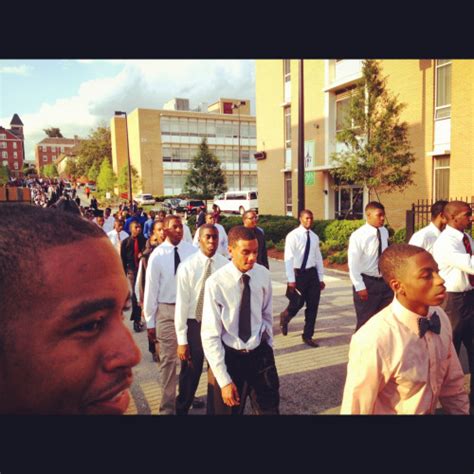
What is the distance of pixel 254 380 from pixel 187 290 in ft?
3.76

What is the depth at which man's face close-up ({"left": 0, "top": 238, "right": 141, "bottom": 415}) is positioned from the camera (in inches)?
29.1

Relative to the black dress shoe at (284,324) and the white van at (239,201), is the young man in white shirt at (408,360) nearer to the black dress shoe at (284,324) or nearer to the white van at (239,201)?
the black dress shoe at (284,324)

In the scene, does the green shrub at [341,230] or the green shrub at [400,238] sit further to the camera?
the green shrub at [341,230]

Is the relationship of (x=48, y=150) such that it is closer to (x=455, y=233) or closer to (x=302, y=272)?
(x=302, y=272)

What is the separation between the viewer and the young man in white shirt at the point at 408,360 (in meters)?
2.03

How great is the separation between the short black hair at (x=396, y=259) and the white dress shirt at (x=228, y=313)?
3.77 ft

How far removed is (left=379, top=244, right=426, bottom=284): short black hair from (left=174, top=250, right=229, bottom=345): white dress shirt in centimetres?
189

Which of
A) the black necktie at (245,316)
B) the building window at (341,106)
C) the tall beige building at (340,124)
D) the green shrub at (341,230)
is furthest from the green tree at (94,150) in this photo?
the black necktie at (245,316)

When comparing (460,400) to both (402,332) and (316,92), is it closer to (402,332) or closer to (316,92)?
(402,332)

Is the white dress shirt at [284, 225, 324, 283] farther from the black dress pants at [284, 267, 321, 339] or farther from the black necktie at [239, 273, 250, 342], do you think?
the black necktie at [239, 273, 250, 342]

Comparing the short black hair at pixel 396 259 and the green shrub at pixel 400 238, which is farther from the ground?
the short black hair at pixel 396 259

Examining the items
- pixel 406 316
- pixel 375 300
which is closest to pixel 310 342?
pixel 375 300

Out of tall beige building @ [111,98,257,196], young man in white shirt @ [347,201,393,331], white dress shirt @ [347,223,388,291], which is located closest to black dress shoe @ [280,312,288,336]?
young man in white shirt @ [347,201,393,331]

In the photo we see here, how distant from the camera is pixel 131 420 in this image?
122 centimetres
